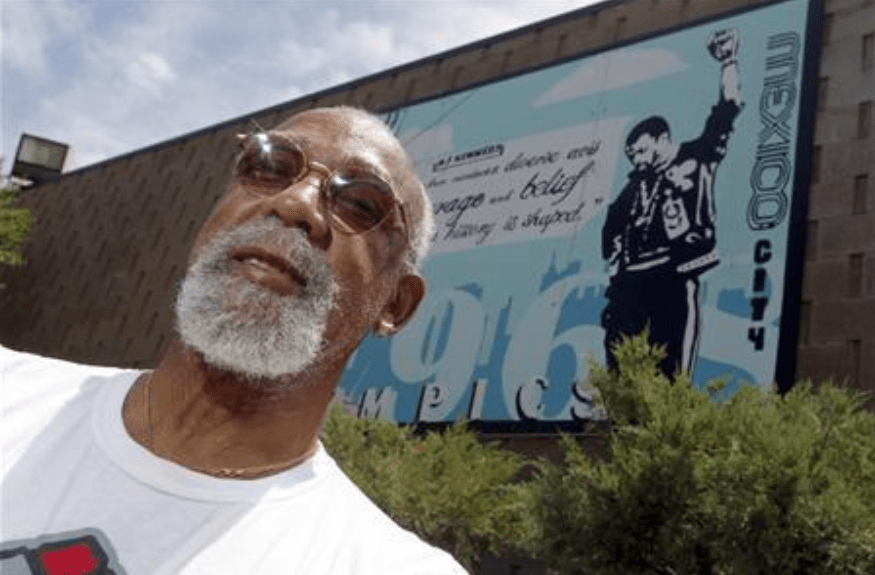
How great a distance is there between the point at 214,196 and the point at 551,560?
36.6ft

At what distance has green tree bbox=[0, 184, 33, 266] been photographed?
1691 cm

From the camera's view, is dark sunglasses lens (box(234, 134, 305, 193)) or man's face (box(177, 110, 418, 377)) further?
dark sunglasses lens (box(234, 134, 305, 193))

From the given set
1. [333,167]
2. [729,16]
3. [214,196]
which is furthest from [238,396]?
[214,196]

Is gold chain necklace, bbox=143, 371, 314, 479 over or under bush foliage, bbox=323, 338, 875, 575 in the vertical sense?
under

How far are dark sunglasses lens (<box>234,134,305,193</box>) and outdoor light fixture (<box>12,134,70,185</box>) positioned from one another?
69.6ft

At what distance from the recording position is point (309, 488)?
1845 mm

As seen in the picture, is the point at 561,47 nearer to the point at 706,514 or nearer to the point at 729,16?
the point at 729,16

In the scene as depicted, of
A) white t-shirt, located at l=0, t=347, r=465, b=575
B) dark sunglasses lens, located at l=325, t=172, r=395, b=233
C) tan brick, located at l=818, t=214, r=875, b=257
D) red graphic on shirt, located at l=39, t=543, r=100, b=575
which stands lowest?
red graphic on shirt, located at l=39, t=543, r=100, b=575

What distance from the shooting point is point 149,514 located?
1704mm

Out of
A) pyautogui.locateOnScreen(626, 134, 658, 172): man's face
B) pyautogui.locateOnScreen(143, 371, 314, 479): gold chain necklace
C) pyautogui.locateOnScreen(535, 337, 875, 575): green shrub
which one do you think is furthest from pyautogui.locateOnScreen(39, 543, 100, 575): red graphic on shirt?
pyautogui.locateOnScreen(626, 134, 658, 172): man's face

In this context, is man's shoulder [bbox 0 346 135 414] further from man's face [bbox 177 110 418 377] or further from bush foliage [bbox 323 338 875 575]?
bush foliage [bbox 323 338 875 575]

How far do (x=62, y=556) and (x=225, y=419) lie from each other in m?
0.38

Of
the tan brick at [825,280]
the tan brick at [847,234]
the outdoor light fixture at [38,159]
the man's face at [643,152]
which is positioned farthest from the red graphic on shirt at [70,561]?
the outdoor light fixture at [38,159]

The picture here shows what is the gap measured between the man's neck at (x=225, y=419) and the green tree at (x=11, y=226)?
16.3m
